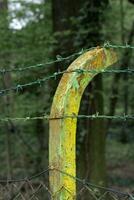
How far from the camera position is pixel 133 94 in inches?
623

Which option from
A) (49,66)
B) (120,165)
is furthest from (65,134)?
(120,165)

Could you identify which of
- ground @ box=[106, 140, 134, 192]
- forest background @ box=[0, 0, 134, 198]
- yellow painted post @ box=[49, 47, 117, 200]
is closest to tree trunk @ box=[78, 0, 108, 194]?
forest background @ box=[0, 0, 134, 198]

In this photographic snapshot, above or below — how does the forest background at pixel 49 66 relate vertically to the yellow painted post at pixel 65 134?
above

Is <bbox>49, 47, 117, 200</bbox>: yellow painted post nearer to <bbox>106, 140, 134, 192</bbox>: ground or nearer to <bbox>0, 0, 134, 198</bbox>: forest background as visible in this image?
<bbox>0, 0, 134, 198</bbox>: forest background

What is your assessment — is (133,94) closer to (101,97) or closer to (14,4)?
(14,4)

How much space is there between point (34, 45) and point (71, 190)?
7210mm

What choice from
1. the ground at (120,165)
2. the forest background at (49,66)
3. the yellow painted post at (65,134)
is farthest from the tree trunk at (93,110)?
the yellow painted post at (65,134)

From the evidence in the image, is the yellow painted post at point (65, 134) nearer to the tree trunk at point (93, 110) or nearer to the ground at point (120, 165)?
the tree trunk at point (93, 110)

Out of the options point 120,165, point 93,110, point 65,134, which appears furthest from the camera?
point 120,165

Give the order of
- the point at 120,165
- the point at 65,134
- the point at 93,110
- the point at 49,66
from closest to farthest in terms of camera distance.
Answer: the point at 65,134 < the point at 93,110 < the point at 49,66 < the point at 120,165

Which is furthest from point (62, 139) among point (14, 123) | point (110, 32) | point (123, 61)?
point (14, 123)

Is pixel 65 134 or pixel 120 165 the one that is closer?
pixel 65 134

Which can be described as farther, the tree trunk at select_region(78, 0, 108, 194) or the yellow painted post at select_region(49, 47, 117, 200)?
the tree trunk at select_region(78, 0, 108, 194)

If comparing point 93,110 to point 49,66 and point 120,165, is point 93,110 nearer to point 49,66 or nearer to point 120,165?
point 49,66
